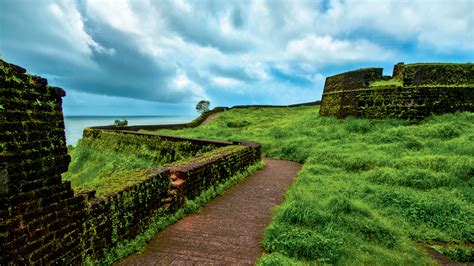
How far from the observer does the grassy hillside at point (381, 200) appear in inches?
170

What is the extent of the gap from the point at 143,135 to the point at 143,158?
4.39 feet

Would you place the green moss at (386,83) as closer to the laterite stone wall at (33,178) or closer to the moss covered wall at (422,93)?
the moss covered wall at (422,93)

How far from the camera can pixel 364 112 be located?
1628cm

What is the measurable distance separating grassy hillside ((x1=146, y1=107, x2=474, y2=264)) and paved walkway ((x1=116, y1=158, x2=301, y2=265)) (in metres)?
0.35

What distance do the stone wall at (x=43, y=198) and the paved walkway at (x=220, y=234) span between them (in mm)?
530

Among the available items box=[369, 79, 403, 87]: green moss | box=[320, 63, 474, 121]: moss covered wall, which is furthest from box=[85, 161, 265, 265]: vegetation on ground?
box=[369, 79, 403, 87]: green moss

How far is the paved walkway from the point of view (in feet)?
13.2

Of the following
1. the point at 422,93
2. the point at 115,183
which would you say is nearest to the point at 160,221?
the point at 115,183

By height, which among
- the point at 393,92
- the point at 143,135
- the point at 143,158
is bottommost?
the point at 143,158

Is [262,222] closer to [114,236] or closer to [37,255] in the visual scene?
[114,236]

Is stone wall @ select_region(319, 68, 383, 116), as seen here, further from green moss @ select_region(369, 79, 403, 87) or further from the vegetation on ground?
the vegetation on ground

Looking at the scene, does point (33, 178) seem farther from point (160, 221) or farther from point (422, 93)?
point (422, 93)

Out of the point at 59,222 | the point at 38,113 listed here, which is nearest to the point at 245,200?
the point at 59,222

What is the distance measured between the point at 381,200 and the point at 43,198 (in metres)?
6.02
